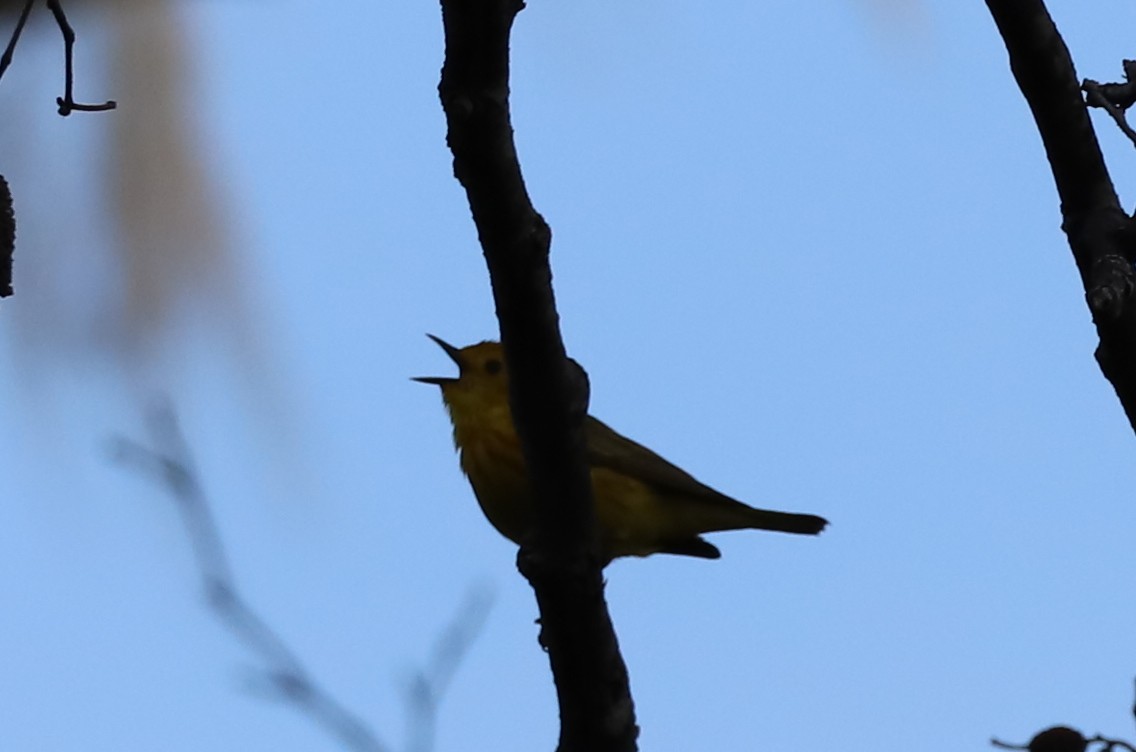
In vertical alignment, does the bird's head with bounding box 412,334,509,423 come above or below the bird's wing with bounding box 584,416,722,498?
above

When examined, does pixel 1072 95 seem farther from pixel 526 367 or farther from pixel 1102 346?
pixel 526 367

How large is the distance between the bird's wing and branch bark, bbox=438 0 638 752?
5.49 ft

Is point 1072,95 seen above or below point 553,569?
above

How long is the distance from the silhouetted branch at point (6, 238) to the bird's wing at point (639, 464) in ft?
7.48

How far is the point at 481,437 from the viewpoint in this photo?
424 centimetres

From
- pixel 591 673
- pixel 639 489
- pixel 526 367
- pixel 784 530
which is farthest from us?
pixel 784 530

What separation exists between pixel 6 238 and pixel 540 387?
708 millimetres

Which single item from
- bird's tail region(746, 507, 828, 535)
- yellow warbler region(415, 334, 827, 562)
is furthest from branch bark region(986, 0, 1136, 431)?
bird's tail region(746, 507, 828, 535)

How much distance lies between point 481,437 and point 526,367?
210cm

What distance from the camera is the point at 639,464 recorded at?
4133 millimetres

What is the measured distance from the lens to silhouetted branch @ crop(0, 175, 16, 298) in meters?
1.73

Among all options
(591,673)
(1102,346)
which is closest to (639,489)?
(591,673)

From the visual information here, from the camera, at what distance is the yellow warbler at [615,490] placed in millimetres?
4031

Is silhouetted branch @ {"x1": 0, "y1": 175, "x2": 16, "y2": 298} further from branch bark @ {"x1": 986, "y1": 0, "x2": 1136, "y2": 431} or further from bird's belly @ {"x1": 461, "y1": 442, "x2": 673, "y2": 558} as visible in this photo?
bird's belly @ {"x1": 461, "y1": 442, "x2": 673, "y2": 558}
